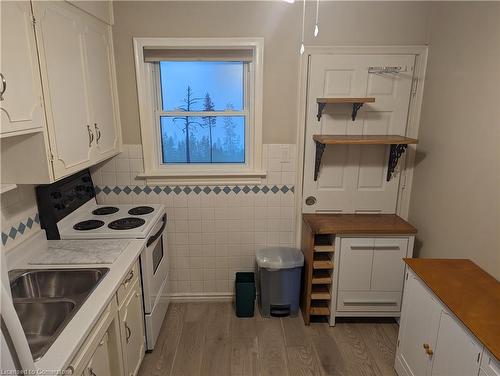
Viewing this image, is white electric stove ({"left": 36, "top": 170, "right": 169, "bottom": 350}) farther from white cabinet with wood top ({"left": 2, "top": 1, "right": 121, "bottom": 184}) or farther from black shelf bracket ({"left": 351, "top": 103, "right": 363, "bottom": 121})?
black shelf bracket ({"left": 351, "top": 103, "right": 363, "bottom": 121})

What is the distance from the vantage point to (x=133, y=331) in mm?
2021

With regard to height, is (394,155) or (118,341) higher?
(394,155)

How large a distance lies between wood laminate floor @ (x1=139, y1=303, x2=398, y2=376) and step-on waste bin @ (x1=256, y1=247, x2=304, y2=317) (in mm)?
96

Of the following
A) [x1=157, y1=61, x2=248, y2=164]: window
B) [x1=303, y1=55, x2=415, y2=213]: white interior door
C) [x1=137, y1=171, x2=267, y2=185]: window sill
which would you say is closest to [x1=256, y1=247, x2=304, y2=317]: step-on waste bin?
[x1=303, y1=55, x2=415, y2=213]: white interior door

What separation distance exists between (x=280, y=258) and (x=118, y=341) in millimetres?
1393

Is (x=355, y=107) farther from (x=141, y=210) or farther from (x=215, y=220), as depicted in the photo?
(x=141, y=210)

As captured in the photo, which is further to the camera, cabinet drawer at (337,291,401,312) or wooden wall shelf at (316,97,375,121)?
cabinet drawer at (337,291,401,312)

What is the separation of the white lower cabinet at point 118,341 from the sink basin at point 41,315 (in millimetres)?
182

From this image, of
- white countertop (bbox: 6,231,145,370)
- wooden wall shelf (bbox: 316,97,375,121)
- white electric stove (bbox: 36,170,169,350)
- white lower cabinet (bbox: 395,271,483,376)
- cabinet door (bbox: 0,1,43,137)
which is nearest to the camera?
white countertop (bbox: 6,231,145,370)

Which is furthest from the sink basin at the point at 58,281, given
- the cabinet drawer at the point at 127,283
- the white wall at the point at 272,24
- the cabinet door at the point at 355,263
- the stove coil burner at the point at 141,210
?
the cabinet door at the point at 355,263

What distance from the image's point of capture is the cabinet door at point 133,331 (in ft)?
6.07

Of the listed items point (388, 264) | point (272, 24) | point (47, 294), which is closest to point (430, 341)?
point (388, 264)

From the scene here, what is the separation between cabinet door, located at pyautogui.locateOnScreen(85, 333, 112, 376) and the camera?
1422 mm

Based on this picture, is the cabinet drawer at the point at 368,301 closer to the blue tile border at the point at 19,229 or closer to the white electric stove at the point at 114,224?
the white electric stove at the point at 114,224
